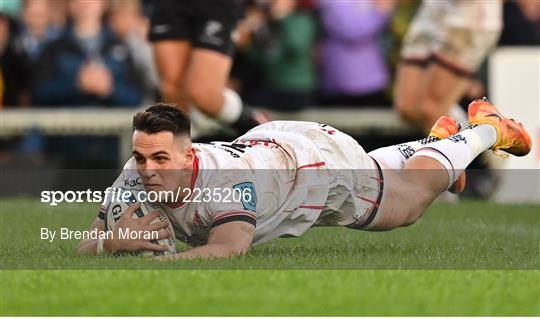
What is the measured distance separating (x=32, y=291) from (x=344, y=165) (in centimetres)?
239

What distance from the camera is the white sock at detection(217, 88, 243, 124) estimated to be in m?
12.7

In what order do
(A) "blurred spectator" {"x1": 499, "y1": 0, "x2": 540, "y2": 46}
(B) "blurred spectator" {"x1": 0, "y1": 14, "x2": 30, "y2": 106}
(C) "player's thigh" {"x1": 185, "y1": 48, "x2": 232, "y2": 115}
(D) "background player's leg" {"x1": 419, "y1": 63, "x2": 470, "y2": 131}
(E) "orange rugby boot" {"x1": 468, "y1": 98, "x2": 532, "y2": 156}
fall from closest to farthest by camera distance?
(E) "orange rugby boot" {"x1": 468, "y1": 98, "x2": 532, "y2": 156}, (C) "player's thigh" {"x1": 185, "y1": 48, "x2": 232, "y2": 115}, (D) "background player's leg" {"x1": 419, "y1": 63, "x2": 470, "y2": 131}, (B) "blurred spectator" {"x1": 0, "y1": 14, "x2": 30, "y2": 106}, (A) "blurred spectator" {"x1": 499, "y1": 0, "x2": 540, "y2": 46}

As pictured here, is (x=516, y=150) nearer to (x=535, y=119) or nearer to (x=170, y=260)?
(x=170, y=260)

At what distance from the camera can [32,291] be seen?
655 centimetres

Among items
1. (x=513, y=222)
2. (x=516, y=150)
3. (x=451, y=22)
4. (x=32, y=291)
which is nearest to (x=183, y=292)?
(x=32, y=291)

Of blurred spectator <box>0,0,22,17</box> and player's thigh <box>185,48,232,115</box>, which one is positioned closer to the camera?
player's thigh <box>185,48,232,115</box>

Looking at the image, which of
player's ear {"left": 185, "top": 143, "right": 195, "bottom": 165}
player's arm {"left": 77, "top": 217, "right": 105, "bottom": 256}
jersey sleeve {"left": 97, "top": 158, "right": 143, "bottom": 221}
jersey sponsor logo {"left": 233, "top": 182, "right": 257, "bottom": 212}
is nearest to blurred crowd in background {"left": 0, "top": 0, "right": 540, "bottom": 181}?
player's arm {"left": 77, "top": 217, "right": 105, "bottom": 256}

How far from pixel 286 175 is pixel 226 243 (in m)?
0.73

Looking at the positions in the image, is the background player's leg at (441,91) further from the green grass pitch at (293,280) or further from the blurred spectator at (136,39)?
the green grass pitch at (293,280)

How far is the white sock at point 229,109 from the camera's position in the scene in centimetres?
1270

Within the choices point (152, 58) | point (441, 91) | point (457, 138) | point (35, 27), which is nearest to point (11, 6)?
point (35, 27)

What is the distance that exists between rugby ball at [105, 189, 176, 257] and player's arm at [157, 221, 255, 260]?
0.62ft

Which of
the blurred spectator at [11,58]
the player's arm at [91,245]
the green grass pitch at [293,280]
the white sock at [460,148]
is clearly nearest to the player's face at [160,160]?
the green grass pitch at [293,280]

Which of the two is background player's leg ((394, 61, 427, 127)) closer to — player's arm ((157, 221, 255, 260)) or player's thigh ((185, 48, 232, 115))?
player's thigh ((185, 48, 232, 115))
